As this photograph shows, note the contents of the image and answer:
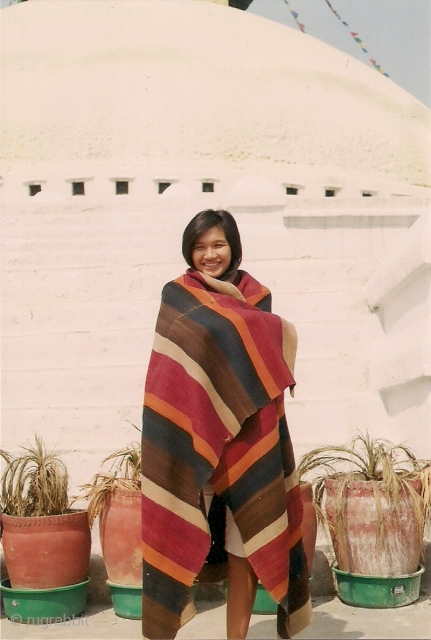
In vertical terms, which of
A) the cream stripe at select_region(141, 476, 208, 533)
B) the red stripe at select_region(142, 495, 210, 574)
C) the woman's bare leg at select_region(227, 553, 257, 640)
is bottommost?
the woman's bare leg at select_region(227, 553, 257, 640)

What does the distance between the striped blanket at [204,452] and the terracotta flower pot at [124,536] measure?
0.87 meters

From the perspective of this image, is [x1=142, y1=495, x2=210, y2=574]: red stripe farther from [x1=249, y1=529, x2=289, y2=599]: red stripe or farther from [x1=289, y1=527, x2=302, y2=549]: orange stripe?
[x1=289, y1=527, x2=302, y2=549]: orange stripe

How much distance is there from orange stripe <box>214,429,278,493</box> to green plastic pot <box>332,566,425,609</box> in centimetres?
131

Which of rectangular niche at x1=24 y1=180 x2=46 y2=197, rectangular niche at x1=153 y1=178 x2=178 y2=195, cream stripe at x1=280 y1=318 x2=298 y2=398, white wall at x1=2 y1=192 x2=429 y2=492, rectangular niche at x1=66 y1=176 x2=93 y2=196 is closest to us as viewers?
cream stripe at x1=280 y1=318 x2=298 y2=398

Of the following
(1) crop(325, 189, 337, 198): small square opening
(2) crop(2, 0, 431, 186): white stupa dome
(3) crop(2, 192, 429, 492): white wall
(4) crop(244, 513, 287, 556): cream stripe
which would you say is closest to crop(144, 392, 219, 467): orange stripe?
(4) crop(244, 513, 287, 556): cream stripe

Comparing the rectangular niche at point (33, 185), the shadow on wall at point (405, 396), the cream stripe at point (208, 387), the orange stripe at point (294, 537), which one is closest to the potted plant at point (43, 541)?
the orange stripe at point (294, 537)

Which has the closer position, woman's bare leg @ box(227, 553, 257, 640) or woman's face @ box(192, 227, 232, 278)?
woman's bare leg @ box(227, 553, 257, 640)

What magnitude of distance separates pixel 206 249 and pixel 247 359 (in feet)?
1.45

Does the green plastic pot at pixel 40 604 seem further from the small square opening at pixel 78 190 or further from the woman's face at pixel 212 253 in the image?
the small square opening at pixel 78 190

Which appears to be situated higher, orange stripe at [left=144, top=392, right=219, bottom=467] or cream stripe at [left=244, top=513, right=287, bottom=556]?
orange stripe at [left=144, top=392, right=219, bottom=467]

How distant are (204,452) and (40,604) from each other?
1.48m

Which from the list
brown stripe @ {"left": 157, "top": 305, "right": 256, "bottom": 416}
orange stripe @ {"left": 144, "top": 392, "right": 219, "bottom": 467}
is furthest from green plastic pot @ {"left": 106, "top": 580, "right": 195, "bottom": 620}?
brown stripe @ {"left": 157, "top": 305, "right": 256, "bottom": 416}

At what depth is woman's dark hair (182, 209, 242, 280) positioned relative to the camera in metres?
2.94

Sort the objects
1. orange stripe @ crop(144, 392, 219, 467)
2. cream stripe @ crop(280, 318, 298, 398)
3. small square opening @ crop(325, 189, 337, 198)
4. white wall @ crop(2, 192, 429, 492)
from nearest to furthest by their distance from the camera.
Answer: orange stripe @ crop(144, 392, 219, 467), cream stripe @ crop(280, 318, 298, 398), white wall @ crop(2, 192, 429, 492), small square opening @ crop(325, 189, 337, 198)
